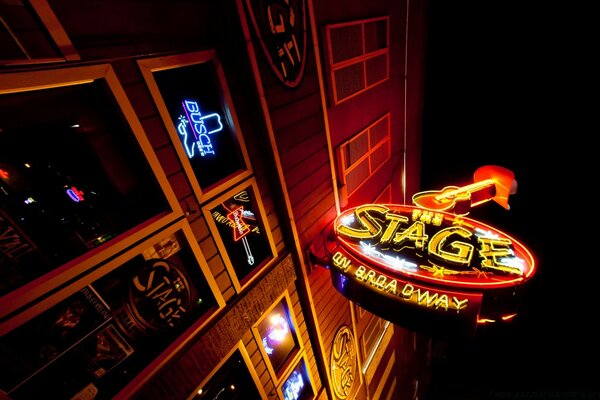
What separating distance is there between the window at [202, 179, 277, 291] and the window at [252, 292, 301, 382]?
0.98m

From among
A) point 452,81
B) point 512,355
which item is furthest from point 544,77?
point 512,355

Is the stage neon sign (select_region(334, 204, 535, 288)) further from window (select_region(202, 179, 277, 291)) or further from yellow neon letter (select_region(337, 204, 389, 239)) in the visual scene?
window (select_region(202, 179, 277, 291))

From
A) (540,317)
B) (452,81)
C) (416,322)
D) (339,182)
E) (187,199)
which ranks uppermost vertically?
(187,199)

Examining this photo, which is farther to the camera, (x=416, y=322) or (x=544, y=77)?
(x=544, y=77)

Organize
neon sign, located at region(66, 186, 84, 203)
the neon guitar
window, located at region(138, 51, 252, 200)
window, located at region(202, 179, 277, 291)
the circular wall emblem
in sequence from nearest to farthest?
neon sign, located at region(66, 186, 84, 203) → window, located at region(138, 51, 252, 200) → window, located at region(202, 179, 277, 291) → the neon guitar → the circular wall emblem

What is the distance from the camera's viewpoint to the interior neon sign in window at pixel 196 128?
3887mm

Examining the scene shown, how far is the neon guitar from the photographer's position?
6391 mm

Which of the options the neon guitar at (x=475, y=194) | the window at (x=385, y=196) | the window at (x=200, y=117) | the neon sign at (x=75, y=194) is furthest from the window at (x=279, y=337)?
the window at (x=385, y=196)

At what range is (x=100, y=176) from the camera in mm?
3215

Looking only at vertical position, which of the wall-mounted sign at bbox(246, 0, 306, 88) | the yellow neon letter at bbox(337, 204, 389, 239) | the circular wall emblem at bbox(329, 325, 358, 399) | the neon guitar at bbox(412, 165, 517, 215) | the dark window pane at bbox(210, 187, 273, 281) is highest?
the wall-mounted sign at bbox(246, 0, 306, 88)

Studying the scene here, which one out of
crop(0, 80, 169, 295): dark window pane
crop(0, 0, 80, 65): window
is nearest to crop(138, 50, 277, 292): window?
crop(0, 80, 169, 295): dark window pane

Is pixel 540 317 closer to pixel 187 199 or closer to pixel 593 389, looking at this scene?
pixel 593 389

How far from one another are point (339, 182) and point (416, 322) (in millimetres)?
3575

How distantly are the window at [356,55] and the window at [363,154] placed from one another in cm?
115
